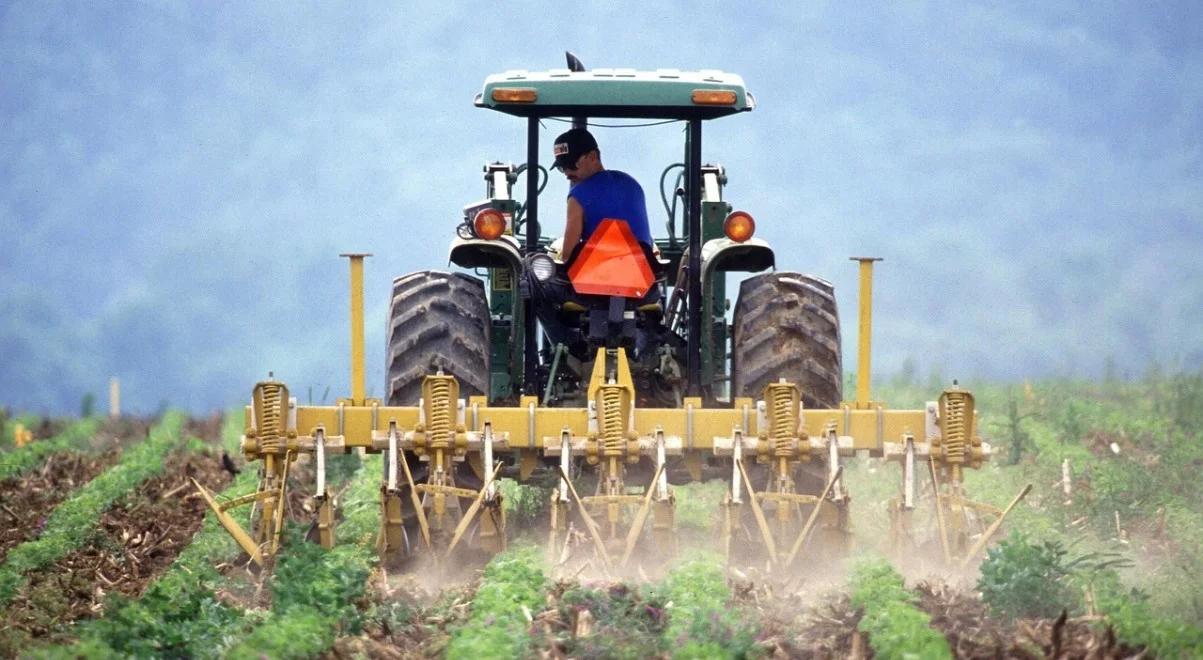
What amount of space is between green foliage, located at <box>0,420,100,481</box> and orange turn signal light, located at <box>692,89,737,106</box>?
24.4ft

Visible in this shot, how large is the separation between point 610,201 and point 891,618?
3.77 meters

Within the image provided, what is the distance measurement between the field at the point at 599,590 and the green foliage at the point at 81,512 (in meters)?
0.03

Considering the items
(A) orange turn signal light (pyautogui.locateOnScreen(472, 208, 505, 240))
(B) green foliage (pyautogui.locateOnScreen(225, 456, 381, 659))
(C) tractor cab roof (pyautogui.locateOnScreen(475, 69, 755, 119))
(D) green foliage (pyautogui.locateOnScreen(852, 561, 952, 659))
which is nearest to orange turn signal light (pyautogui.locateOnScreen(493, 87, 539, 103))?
(C) tractor cab roof (pyautogui.locateOnScreen(475, 69, 755, 119))

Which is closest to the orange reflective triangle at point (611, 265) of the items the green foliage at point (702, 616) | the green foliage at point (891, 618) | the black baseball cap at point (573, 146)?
the black baseball cap at point (573, 146)

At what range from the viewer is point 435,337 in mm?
10836

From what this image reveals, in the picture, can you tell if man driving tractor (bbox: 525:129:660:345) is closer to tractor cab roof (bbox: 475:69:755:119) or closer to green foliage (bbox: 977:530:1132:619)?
tractor cab roof (bbox: 475:69:755:119)

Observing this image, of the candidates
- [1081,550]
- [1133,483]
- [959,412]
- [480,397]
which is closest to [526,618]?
[480,397]

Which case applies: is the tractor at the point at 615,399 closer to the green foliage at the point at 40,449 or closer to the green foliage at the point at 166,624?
the green foliage at the point at 166,624

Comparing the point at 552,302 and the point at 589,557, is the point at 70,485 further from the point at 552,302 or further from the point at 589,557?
the point at 589,557

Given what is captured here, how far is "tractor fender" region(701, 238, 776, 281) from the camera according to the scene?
35.2 ft

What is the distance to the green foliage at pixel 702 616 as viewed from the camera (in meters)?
7.56

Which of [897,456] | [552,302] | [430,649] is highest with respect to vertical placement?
[552,302]

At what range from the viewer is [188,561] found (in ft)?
34.0

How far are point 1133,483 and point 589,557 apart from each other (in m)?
4.70
